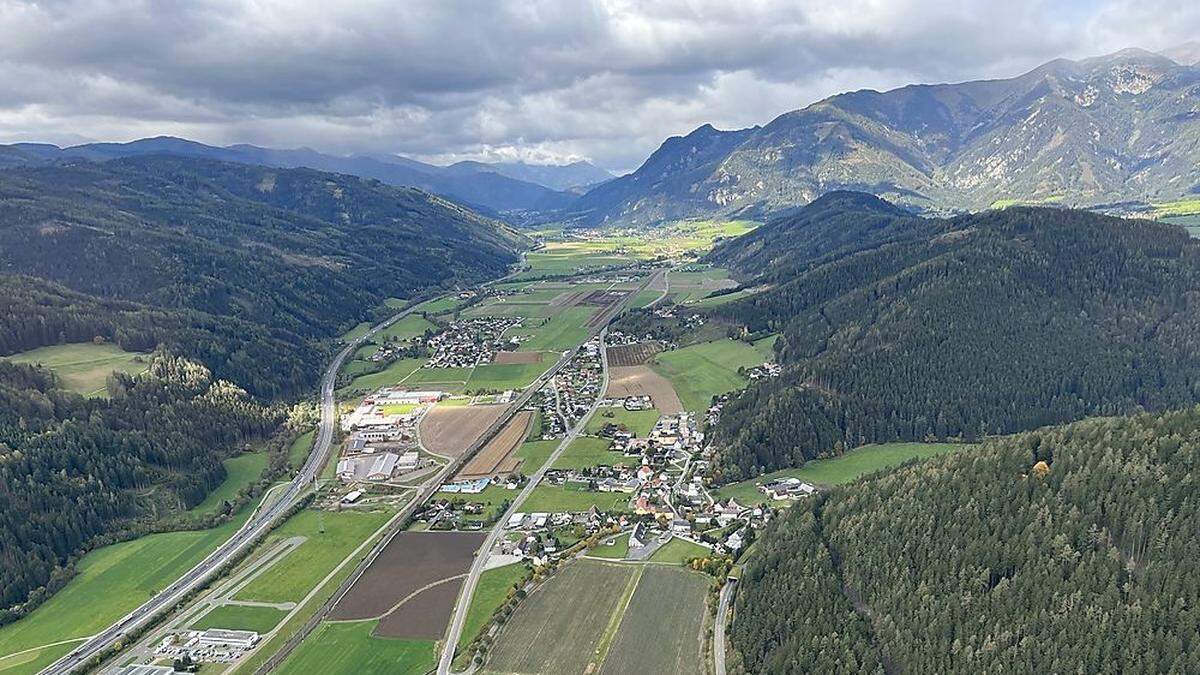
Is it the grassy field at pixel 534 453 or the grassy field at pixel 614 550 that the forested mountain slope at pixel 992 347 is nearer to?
the grassy field at pixel 614 550

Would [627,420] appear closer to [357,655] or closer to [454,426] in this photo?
[454,426]

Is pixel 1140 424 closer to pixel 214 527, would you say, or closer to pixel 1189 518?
pixel 1189 518

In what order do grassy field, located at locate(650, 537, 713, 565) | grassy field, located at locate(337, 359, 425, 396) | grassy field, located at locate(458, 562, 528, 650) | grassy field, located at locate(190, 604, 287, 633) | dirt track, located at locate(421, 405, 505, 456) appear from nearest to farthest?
grassy field, located at locate(458, 562, 528, 650) → grassy field, located at locate(190, 604, 287, 633) → grassy field, located at locate(650, 537, 713, 565) → dirt track, located at locate(421, 405, 505, 456) → grassy field, located at locate(337, 359, 425, 396)

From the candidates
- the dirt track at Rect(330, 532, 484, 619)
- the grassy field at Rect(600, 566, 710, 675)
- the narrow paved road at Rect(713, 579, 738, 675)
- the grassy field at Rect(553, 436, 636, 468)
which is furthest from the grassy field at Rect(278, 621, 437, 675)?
the grassy field at Rect(553, 436, 636, 468)

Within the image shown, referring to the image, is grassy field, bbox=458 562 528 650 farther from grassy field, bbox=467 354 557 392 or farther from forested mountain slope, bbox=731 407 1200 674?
grassy field, bbox=467 354 557 392

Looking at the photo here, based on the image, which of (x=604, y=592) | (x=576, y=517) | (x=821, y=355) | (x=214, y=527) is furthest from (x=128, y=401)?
(x=821, y=355)
